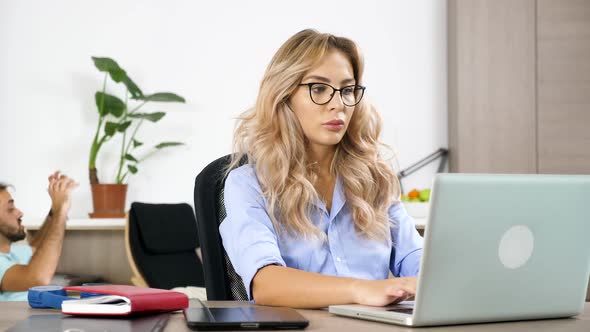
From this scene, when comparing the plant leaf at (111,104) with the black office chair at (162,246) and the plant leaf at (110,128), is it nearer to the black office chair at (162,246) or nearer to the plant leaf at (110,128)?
the plant leaf at (110,128)

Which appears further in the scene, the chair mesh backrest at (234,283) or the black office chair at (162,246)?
the black office chair at (162,246)

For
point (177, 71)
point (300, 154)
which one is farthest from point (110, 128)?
point (300, 154)

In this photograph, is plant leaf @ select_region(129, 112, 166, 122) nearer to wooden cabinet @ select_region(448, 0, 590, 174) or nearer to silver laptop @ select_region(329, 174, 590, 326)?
wooden cabinet @ select_region(448, 0, 590, 174)

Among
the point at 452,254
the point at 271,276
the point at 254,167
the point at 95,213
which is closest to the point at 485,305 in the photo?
the point at 452,254

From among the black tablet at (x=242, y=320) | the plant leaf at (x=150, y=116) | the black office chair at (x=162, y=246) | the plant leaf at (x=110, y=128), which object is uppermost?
the plant leaf at (x=150, y=116)

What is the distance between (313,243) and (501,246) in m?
0.66

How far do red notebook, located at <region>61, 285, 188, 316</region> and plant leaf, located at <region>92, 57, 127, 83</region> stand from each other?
2.93 m

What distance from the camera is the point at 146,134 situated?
4457mm

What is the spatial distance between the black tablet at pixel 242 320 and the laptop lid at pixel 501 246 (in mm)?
188

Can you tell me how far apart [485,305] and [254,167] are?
81 cm

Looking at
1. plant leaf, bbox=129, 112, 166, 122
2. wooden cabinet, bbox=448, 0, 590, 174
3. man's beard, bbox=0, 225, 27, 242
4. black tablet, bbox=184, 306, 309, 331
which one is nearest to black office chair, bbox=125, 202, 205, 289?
man's beard, bbox=0, 225, 27, 242

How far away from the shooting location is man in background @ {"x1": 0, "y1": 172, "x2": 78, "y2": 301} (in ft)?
8.41

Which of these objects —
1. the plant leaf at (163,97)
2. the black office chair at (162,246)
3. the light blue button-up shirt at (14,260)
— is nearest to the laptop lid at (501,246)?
the light blue button-up shirt at (14,260)

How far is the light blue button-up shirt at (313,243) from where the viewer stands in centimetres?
158
